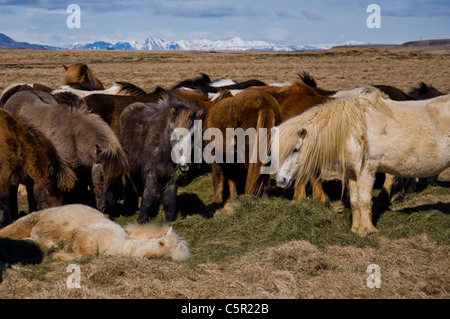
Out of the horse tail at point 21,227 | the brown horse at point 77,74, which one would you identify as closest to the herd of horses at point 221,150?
the horse tail at point 21,227

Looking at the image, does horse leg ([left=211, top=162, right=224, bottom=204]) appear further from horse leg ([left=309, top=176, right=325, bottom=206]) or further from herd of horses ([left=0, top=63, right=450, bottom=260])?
horse leg ([left=309, top=176, right=325, bottom=206])

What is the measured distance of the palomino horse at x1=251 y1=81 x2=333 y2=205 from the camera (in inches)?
246

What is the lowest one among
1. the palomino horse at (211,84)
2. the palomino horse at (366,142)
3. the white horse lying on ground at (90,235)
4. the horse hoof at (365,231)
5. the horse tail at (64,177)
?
the horse hoof at (365,231)

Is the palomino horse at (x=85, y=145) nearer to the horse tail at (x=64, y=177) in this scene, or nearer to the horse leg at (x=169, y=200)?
the horse tail at (x=64, y=177)

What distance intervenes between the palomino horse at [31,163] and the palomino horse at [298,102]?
9.75 ft

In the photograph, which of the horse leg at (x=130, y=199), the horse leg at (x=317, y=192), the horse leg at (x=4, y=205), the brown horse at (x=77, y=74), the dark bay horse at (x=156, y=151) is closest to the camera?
the horse leg at (x=4, y=205)

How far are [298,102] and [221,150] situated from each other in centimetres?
132

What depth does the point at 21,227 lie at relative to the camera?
4664 mm

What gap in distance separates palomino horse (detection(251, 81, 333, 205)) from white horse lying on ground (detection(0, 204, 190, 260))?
7.56 ft

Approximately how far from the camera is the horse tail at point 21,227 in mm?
4587

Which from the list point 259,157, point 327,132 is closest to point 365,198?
point 327,132
